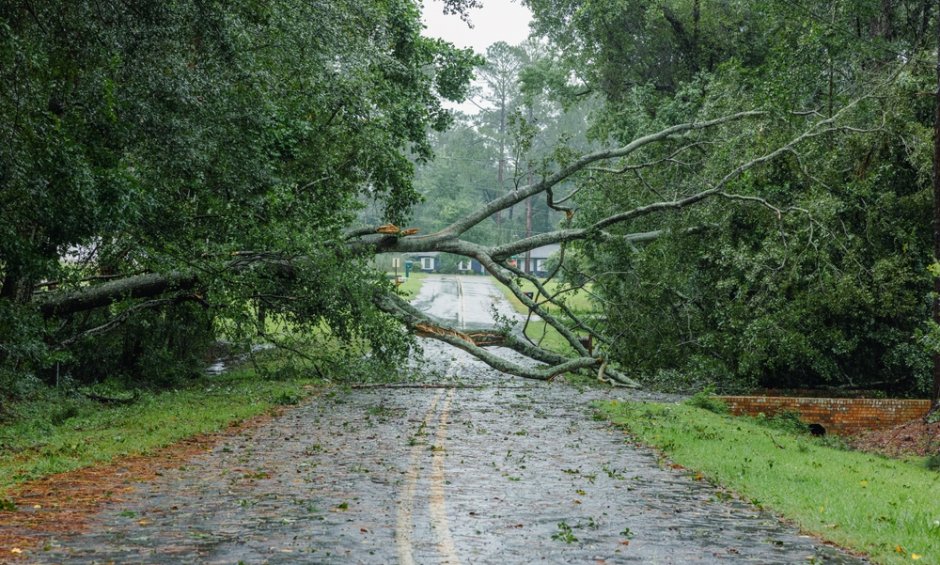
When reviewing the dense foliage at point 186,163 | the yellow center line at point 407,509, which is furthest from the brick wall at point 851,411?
the yellow center line at point 407,509

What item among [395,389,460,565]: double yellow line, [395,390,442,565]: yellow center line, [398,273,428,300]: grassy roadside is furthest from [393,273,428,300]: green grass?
[395,390,442,565]: yellow center line

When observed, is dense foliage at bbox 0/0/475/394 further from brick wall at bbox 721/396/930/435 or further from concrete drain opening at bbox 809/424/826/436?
concrete drain opening at bbox 809/424/826/436

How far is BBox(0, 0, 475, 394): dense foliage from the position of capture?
1209 cm

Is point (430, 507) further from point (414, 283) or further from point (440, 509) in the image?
point (414, 283)

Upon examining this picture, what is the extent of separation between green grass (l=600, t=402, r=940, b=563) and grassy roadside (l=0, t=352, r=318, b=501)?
6.03m

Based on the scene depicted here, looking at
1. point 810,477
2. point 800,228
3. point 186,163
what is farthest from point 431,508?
point 800,228

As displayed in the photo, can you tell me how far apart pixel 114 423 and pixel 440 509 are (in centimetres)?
764

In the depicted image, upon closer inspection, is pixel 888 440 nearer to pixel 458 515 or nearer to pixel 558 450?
pixel 558 450

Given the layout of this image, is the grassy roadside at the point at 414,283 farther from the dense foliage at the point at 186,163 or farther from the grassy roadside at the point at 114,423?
the grassy roadside at the point at 114,423

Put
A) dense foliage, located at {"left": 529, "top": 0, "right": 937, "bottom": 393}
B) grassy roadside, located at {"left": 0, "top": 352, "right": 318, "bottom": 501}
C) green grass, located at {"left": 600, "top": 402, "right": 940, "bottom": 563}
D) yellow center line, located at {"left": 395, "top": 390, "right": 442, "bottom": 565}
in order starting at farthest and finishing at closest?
dense foliage, located at {"left": 529, "top": 0, "right": 937, "bottom": 393}, grassy roadside, located at {"left": 0, "top": 352, "right": 318, "bottom": 501}, green grass, located at {"left": 600, "top": 402, "right": 940, "bottom": 563}, yellow center line, located at {"left": 395, "top": 390, "right": 442, "bottom": 565}

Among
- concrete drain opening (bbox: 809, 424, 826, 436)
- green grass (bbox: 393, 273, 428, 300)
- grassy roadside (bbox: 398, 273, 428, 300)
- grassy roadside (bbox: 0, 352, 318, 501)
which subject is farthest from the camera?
green grass (bbox: 393, 273, 428, 300)

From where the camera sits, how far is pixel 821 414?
59.0 ft

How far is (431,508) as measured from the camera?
8.24 meters

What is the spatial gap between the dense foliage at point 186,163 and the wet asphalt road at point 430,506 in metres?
3.75
